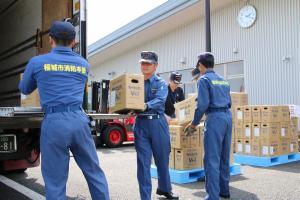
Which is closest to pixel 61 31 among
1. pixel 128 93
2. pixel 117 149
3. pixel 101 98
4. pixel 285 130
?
pixel 128 93

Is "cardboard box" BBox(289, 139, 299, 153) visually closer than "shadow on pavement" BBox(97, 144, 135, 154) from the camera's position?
Yes

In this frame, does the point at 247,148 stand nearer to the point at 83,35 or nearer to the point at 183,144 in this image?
the point at 183,144

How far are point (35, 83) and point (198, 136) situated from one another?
3696 mm

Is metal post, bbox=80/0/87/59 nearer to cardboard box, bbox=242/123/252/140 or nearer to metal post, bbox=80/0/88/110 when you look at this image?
metal post, bbox=80/0/88/110

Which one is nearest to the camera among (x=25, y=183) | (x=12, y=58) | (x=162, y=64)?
(x=25, y=183)

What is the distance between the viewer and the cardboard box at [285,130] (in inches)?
338

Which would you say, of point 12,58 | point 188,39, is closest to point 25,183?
point 12,58

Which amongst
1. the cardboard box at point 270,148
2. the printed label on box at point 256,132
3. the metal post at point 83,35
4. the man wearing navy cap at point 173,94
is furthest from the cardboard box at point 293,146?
the metal post at point 83,35

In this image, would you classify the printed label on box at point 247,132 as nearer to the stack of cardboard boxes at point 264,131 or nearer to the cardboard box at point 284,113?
the stack of cardboard boxes at point 264,131

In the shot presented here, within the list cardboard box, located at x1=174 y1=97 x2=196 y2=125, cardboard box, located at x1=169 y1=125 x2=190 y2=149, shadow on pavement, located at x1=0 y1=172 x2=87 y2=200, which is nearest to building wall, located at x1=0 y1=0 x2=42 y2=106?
shadow on pavement, located at x1=0 y1=172 x2=87 y2=200

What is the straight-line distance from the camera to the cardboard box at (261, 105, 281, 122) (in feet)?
27.3

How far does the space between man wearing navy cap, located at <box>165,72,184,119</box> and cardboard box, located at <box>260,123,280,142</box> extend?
1.97 meters

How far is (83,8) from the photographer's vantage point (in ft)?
16.8

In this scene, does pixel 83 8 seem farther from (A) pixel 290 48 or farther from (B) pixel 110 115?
(A) pixel 290 48
